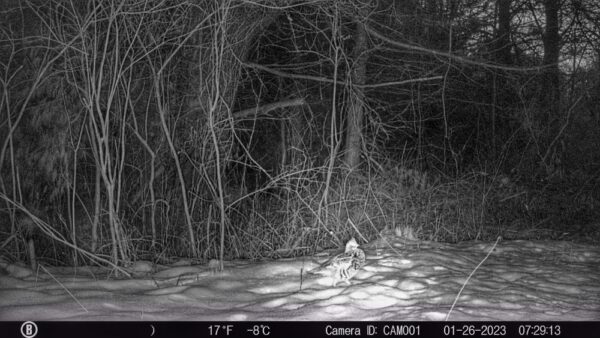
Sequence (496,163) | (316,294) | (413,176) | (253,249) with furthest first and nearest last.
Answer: (496,163) → (413,176) → (253,249) → (316,294)

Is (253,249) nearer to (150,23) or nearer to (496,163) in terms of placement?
(150,23)

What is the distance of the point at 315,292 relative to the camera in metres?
3.56

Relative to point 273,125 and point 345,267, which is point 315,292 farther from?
point 273,125

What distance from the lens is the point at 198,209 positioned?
5293 millimetres

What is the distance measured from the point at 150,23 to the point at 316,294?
2484mm

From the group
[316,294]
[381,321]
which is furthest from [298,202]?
[381,321]

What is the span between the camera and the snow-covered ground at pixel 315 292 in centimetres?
304
